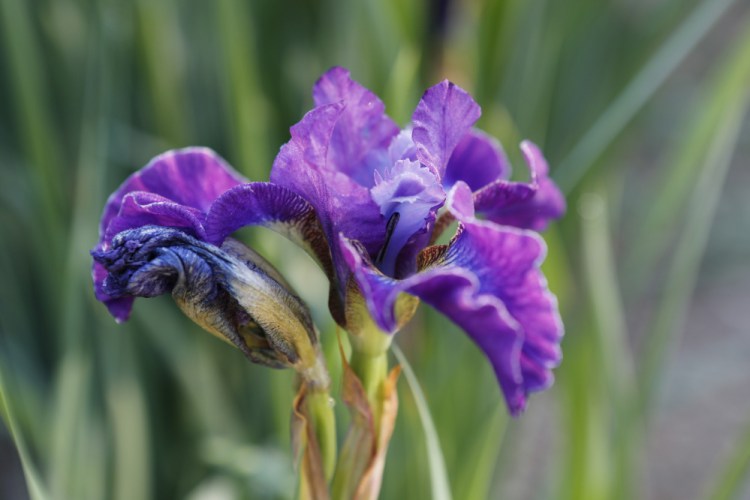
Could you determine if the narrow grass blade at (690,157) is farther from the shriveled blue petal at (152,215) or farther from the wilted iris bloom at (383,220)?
the shriveled blue petal at (152,215)

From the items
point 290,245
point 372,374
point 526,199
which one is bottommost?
point 290,245

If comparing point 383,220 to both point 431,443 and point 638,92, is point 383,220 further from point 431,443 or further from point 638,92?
point 638,92

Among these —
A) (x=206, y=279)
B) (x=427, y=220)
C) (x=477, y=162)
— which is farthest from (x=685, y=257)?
(x=206, y=279)

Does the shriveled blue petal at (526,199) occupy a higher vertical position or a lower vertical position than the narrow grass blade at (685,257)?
higher

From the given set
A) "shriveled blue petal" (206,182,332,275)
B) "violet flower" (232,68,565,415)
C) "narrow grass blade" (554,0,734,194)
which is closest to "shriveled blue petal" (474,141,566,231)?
"violet flower" (232,68,565,415)

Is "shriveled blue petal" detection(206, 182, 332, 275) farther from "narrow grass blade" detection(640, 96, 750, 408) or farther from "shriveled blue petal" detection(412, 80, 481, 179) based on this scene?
"narrow grass blade" detection(640, 96, 750, 408)

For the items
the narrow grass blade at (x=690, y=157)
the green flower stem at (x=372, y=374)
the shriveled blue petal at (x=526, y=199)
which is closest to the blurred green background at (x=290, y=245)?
the narrow grass blade at (x=690, y=157)
